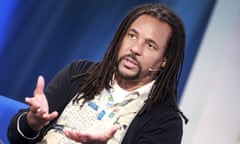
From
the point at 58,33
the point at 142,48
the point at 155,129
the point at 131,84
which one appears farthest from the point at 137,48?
the point at 58,33

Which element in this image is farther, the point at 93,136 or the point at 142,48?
the point at 142,48

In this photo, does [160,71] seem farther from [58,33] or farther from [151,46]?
[58,33]

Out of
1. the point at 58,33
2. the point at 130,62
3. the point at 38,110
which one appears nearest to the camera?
the point at 38,110

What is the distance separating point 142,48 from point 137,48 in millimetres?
16

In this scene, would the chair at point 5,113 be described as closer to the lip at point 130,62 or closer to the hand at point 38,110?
the hand at point 38,110

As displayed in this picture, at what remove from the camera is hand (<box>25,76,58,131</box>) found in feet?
3.15

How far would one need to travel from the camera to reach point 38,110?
3.18 ft

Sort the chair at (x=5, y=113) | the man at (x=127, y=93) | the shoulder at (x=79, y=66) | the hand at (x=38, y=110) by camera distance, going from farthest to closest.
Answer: the chair at (x=5, y=113) → the shoulder at (x=79, y=66) → the man at (x=127, y=93) → the hand at (x=38, y=110)

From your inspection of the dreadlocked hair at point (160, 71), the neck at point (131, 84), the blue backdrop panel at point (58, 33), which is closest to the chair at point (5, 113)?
the dreadlocked hair at point (160, 71)

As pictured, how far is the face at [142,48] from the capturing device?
1.07 metres

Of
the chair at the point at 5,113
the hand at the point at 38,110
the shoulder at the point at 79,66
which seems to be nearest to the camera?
the hand at the point at 38,110

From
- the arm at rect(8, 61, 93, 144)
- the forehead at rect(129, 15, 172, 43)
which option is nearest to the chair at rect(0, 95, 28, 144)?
the arm at rect(8, 61, 93, 144)

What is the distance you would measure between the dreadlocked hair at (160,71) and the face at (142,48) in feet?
0.08

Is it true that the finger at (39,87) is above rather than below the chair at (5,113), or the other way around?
above
